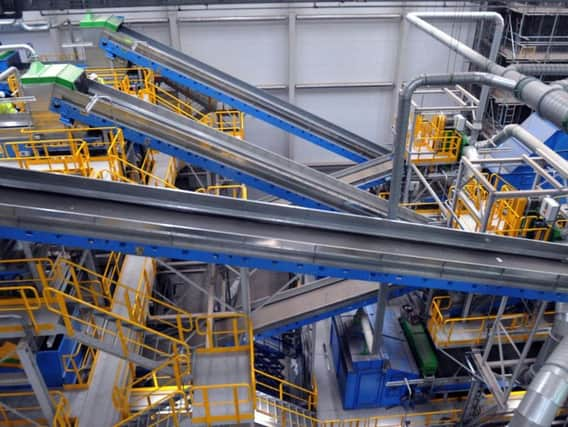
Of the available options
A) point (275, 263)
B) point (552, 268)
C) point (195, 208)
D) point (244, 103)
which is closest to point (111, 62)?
point (244, 103)

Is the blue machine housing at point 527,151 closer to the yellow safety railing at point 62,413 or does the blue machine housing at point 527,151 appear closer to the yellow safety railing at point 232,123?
the yellow safety railing at point 232,123

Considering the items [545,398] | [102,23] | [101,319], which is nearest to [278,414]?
[101,319]

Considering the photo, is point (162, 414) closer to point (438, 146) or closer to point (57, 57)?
point (438, 146)

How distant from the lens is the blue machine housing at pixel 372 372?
31.2 ft

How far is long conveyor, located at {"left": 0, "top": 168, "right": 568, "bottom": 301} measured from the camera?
19.2 feet

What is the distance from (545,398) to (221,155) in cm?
680

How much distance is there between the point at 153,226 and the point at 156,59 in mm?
7904

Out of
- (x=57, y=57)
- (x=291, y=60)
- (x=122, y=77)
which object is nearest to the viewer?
(x=122, y=77)

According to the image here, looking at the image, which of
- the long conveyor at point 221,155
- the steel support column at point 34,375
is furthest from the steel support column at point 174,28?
the steel support column at point 34,375

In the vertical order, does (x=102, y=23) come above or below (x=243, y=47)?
below

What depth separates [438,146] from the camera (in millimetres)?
12094

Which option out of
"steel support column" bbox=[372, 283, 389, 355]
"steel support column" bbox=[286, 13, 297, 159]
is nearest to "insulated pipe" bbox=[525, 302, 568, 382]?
"steel support column" bbox=[372, 283, 389, 355]

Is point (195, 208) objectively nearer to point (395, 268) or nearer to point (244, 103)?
point (395, 268)

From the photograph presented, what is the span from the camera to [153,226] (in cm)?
593
